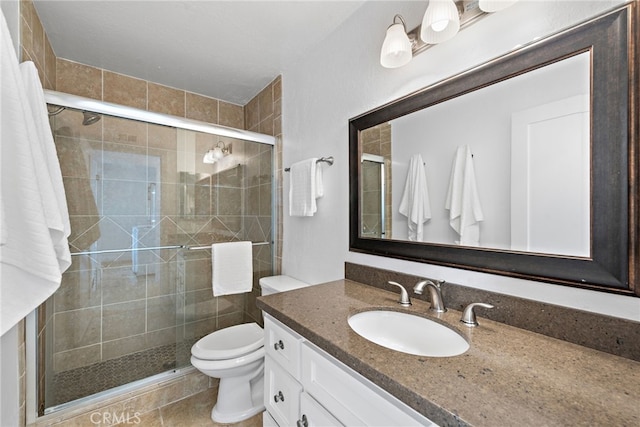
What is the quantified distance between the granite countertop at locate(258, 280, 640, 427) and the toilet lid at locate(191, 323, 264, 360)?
898 millimetres

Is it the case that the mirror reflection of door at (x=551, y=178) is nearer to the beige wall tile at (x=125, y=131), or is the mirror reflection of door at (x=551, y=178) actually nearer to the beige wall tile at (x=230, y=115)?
the beige wall tile at (x=125, y=131)

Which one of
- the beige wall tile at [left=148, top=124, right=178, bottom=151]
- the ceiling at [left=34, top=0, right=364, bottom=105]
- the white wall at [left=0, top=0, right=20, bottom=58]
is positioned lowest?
the beige wall tile at [left=148, top=124, right=178, bottom=151]

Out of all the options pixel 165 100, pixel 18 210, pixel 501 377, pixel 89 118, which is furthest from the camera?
pixel 165 100

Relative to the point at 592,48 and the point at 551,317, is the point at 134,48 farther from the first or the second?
the point at 551,317

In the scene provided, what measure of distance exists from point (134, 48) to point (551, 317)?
2592 millimetres

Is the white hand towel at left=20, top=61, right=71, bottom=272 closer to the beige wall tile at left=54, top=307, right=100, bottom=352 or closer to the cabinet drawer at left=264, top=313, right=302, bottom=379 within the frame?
the beige wall tile at left=54, top=307, right=100, bottom=352

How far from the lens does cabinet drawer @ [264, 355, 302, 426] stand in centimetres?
91

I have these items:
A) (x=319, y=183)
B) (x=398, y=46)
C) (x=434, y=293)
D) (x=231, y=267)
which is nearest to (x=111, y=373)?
(x=231, y=267)

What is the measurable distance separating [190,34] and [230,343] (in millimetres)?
2008

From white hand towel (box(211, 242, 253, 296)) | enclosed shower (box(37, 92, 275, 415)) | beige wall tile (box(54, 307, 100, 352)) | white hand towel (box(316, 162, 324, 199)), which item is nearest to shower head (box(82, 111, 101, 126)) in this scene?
enclosed shower (box(37, 92, 275, 415))

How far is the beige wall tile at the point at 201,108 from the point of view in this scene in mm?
2426

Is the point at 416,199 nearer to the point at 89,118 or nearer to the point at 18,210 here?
the point at 18,210

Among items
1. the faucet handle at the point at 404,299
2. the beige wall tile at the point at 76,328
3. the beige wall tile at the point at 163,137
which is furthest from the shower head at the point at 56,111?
the faucet handle at the point at 404,299

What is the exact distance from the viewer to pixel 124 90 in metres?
2.14
